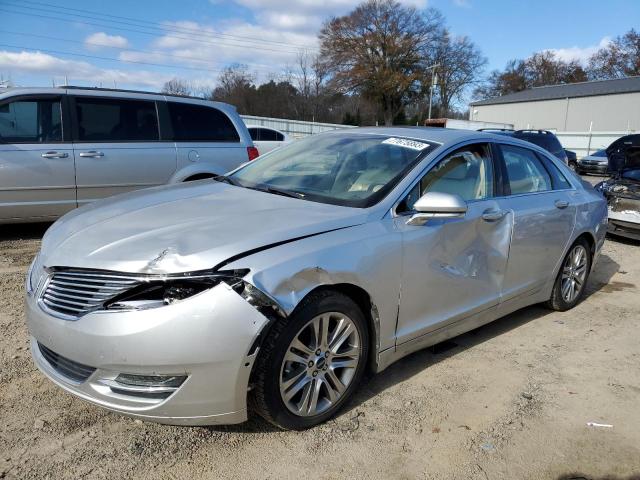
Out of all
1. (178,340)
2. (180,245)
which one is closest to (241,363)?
(178,340)

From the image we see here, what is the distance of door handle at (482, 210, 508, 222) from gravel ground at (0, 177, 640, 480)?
1.01 metres

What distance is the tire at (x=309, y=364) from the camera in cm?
241

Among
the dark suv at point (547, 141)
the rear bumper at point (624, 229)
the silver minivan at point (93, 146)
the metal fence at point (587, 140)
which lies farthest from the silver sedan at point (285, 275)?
the metal fence at point (587, 140)

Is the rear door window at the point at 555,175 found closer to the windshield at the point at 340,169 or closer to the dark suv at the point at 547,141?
the windshield at the point at 340,169

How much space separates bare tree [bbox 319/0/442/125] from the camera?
49.6 metres

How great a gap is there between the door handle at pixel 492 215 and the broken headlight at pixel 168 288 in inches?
76.1

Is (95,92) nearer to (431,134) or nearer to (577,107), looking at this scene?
(431,134)

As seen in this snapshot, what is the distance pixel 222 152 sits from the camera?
22.8 feet

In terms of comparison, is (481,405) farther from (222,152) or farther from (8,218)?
(8,218)

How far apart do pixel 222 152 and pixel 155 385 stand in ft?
16.5

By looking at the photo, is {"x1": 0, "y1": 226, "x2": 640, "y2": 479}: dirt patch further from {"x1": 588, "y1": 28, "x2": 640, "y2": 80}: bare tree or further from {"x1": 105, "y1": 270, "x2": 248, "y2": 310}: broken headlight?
{"x1": 588, "y1": 28, "x2": 640, "y2": 80}: bare tree

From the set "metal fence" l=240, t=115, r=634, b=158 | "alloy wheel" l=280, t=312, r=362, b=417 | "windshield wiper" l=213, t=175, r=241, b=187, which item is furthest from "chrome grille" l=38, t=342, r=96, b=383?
"metal fence" l=240, t=115, r=634, b=158

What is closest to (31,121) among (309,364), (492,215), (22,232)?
(22,232)

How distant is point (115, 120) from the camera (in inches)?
252
